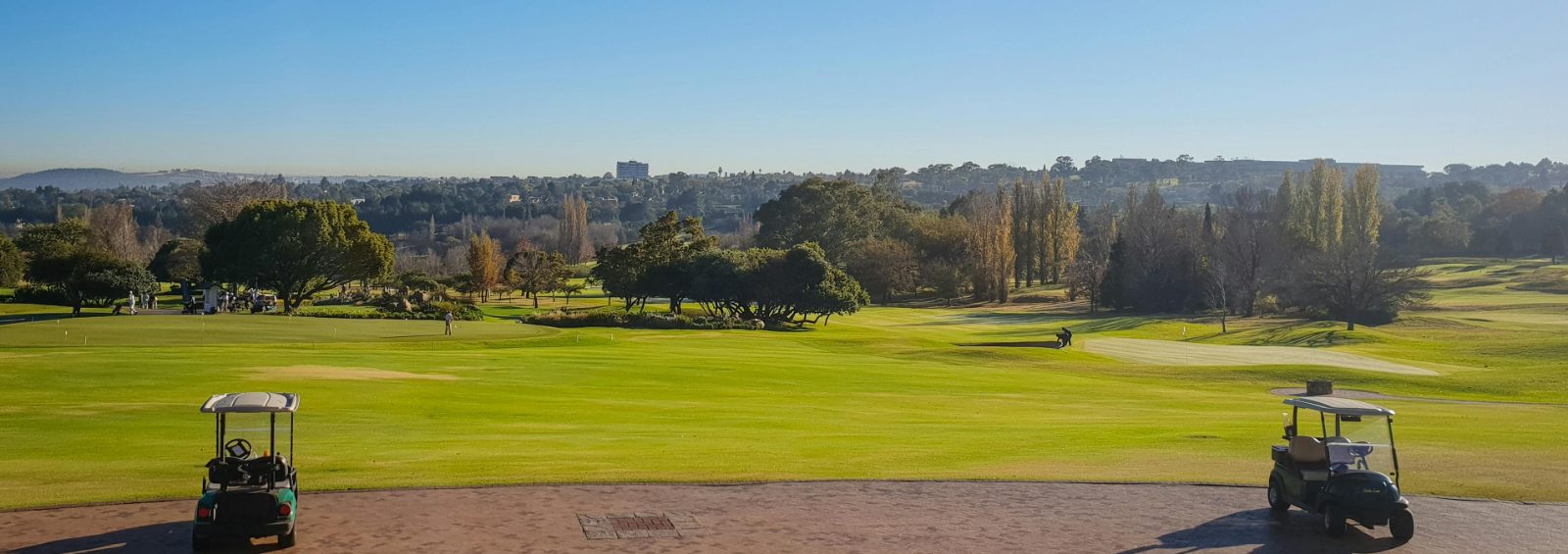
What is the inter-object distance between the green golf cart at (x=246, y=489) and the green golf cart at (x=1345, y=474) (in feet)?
43.1

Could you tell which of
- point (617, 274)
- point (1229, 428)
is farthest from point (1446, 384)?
point (617, 274)

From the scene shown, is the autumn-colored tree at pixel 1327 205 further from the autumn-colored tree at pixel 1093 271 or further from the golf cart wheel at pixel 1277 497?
the golf cart wheel at pixel 1277 497

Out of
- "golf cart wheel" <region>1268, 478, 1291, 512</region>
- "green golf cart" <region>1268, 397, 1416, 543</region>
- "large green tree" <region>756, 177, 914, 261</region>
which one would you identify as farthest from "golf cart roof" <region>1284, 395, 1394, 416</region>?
"large green tree" <region>756, 177, 914, 261</region>

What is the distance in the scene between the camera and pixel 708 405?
1191 inches

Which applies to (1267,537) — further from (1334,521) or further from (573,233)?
(573,233)

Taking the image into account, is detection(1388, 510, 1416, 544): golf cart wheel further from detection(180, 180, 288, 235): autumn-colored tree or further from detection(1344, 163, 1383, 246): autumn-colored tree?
detection(180, 180, 288, 235): autumn-colored tree

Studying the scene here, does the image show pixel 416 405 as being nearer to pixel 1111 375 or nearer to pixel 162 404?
pixel 162 404

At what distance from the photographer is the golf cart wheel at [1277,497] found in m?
16.8

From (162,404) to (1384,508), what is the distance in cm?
2378

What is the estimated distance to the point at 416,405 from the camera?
2758 cm

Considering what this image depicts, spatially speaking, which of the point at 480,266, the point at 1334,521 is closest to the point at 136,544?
the point at 1334,521

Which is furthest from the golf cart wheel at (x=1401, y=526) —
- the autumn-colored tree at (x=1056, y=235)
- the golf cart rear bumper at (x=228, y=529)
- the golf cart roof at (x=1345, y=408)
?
the autumn-colored tree at (x=1056, y=235)

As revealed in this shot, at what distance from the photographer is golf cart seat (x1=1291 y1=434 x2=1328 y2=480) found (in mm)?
15938

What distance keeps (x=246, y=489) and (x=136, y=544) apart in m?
1.51
